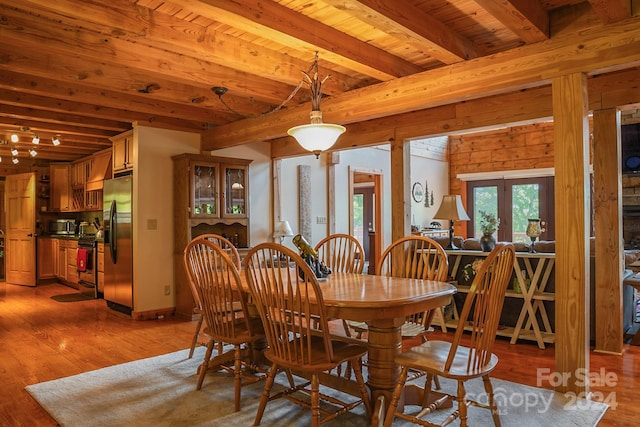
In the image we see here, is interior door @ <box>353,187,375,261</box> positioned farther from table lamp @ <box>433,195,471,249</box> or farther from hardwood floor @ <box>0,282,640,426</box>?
hardwood floor @ <box>0,282,640,426</box>

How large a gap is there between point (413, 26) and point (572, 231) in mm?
1619

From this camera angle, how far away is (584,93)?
9.39 feet

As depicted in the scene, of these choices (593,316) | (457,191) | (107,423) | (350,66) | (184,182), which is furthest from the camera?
(457,191)

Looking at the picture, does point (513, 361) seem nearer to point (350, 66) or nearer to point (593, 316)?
point (593, 316)

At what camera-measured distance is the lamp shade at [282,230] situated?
6.29m

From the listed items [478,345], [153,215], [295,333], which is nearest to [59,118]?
[153,215]

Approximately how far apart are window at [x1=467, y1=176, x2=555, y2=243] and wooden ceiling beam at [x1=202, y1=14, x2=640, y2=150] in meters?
6.07

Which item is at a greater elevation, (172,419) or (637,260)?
(637,260)

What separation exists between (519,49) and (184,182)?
3.82m

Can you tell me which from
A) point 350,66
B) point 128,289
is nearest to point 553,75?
point 350,66

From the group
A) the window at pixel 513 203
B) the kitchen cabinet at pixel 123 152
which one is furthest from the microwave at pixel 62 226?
the window at pixel 513 203

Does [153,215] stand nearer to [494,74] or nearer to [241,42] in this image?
[241,42]

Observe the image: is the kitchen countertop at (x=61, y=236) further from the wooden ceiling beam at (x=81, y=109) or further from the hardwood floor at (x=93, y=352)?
the wooden ceiling beam at (x=81, y=109)

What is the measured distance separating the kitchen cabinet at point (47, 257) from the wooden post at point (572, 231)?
8.16m
